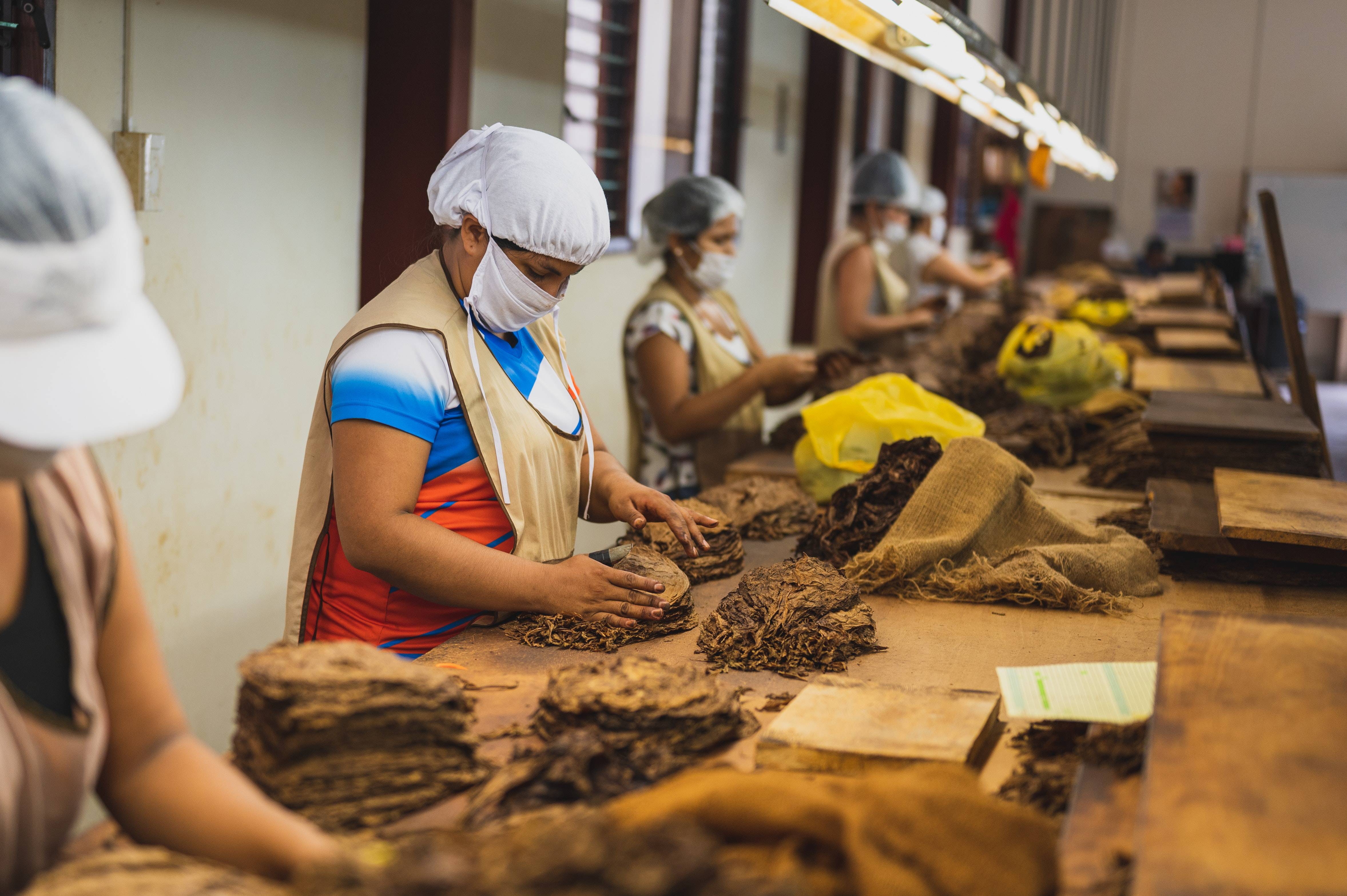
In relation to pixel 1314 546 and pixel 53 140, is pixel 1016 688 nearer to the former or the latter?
pixel 1314 546

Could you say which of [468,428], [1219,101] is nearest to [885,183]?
[468,428]

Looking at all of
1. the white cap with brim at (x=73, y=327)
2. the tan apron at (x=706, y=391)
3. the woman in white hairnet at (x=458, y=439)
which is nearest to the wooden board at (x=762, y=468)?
the tan apron at (x=706, y=391)

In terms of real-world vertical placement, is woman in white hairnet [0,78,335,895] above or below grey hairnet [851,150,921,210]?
below

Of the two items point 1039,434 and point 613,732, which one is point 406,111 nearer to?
point 1039,434

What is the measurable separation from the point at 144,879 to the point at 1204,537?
2.15m

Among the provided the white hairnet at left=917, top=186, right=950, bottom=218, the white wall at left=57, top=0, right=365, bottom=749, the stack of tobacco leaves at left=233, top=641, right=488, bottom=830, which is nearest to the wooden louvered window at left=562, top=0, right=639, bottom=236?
the white wall at left=57, top=0, right=365, bottom=749

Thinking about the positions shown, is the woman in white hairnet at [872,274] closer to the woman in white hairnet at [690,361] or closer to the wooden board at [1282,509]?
the woman in white hairnet at [690,361]

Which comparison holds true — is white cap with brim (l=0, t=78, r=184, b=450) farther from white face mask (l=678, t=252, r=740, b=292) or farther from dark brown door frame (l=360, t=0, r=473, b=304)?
white face mask (l=678, t=252, r=740, b=292)

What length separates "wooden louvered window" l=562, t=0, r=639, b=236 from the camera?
16.2 ft

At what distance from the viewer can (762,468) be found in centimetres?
349

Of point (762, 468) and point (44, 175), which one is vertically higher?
point (44, 175)

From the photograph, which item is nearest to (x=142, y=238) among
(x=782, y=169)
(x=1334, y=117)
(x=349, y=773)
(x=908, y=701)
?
(x=349, y=773)

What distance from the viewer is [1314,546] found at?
2.31 m

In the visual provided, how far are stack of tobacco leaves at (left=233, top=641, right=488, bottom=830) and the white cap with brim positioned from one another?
0.42m
